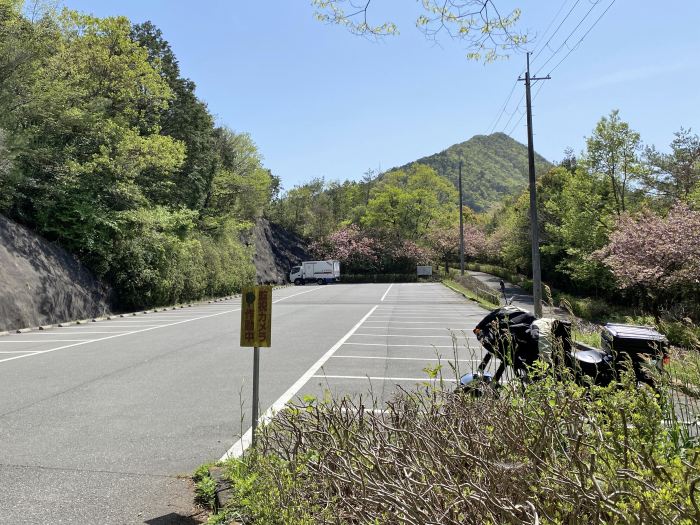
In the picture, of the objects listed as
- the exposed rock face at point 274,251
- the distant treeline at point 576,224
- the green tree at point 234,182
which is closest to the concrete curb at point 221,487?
the distant treeline at point 576,224

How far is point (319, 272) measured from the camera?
5803 cm

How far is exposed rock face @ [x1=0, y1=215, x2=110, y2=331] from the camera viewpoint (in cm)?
1681

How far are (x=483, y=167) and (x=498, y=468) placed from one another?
592ft

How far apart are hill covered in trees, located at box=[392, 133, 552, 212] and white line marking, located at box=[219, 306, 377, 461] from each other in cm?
13366

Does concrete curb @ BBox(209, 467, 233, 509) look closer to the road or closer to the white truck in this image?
the road

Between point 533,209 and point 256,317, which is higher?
point 533,209

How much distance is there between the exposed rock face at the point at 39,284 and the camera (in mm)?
16812

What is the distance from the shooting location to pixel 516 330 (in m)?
4.99

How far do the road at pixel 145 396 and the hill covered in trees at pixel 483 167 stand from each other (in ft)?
435

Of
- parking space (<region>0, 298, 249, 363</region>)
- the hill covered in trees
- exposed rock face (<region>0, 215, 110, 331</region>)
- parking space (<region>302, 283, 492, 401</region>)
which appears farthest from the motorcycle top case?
the hill covered in trees

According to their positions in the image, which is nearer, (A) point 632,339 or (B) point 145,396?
(A) point 632,339

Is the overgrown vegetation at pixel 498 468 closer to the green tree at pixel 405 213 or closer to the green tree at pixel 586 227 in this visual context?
the green tree at pixel 586 227

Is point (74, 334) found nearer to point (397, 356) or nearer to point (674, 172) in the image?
point (397, 356)

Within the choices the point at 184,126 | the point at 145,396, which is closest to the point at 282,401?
the point at 145,396
